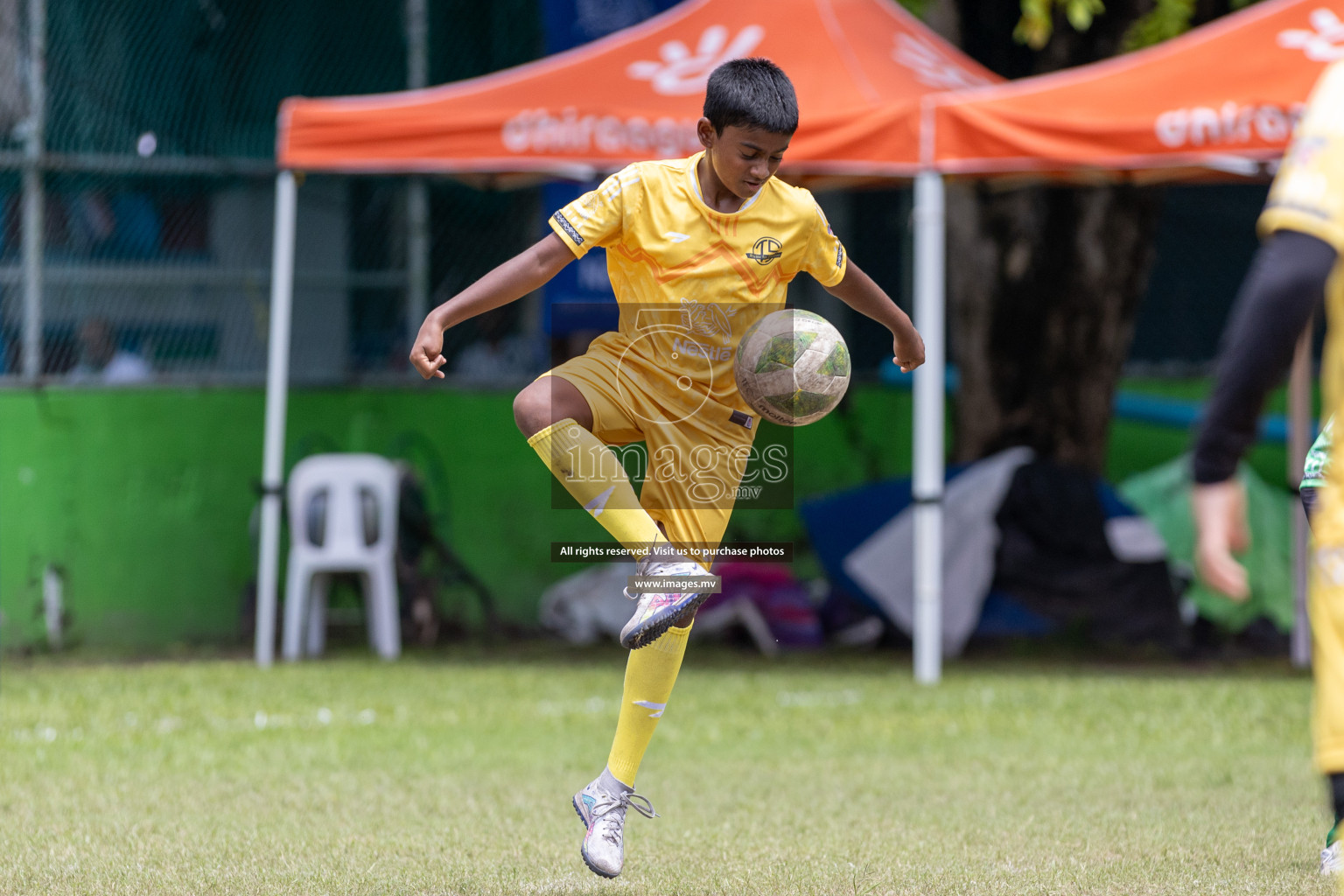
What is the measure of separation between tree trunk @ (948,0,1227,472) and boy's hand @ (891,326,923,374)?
261 inches

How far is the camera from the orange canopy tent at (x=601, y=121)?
8977 millimetres

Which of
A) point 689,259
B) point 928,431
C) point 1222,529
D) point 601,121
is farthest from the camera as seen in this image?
point 601,121

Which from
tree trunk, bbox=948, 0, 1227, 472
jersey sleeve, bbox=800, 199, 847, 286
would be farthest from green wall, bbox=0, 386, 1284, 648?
jersey sleeve, bbox=800, 199, 847, 286

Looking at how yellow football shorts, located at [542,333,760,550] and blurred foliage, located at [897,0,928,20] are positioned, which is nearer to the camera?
yellow football shorts, located at [542,333,760,550]

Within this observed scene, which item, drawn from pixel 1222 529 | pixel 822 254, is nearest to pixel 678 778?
pixel 822 254

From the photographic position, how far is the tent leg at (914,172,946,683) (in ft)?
29.0

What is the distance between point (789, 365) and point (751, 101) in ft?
2.40

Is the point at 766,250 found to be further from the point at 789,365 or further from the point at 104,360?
the point at 104,360

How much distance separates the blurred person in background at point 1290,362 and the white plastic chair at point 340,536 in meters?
7.85

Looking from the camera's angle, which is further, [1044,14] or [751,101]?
[1044,14]

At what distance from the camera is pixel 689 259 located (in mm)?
4531

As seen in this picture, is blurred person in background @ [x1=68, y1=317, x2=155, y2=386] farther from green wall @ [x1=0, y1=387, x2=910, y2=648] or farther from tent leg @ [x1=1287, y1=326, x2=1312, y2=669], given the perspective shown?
tent leg @ [x1=1287, y1=326, x2=1312, y2=669]

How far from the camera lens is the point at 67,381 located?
1048 centimetres

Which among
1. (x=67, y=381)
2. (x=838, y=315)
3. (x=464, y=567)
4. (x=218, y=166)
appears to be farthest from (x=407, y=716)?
(x=838, y=315)
